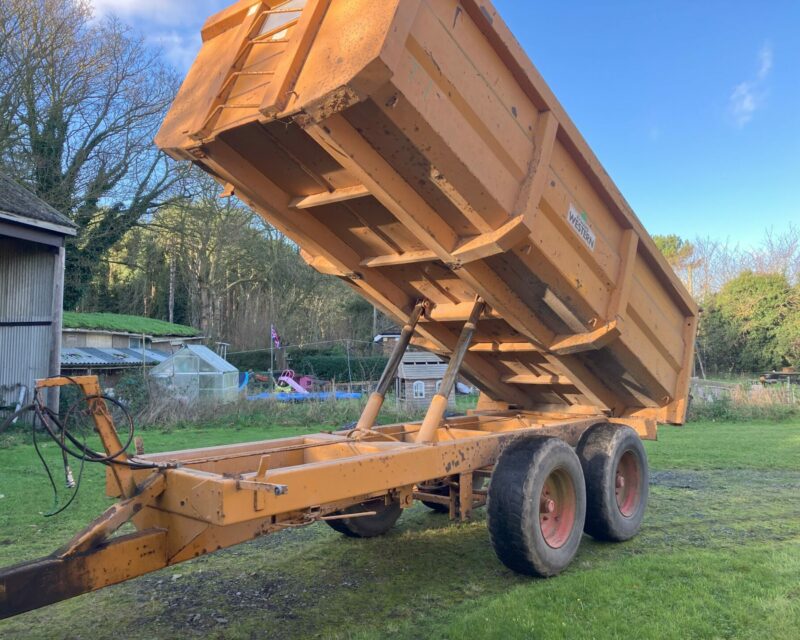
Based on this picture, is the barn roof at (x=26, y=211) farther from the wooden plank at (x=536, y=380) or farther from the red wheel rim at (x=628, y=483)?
the red wheel rim at (x=628, y=483)

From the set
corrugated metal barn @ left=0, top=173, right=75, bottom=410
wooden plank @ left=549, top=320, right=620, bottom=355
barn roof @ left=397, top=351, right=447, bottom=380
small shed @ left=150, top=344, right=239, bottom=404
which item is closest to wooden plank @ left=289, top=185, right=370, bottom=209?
wooden plank @ left=549, top=320, right=620, bottom=355

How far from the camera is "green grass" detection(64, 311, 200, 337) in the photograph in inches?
958

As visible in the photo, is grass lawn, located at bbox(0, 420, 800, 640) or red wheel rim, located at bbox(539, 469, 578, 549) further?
red wheel rim, located at bbox(539, 469, 578, 549)

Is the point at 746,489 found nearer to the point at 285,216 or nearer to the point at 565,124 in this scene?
the point at 565,124

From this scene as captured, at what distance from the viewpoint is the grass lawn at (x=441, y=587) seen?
3770mm

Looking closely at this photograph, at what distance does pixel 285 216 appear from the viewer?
469cm

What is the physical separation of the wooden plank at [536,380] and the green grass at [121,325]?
21.5 meters

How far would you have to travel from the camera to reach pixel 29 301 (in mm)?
14680

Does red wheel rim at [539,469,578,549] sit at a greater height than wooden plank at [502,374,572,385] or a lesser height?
lesser

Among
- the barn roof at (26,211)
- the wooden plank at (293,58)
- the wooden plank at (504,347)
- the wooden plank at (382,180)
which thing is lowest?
the wooden plank at (504,347)

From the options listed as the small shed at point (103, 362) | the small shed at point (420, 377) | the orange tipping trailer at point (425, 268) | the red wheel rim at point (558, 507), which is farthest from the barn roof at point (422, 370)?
the red wheel rim at point (558, 507)

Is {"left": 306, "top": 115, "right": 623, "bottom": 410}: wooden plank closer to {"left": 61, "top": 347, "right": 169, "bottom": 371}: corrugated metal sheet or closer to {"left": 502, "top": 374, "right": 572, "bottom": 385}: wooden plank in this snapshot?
{"left": 502, "top": 374, "right": 572, "bottom": 385}: wooden plank

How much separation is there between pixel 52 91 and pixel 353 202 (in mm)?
23655

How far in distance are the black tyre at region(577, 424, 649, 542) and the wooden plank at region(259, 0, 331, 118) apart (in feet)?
12.7
